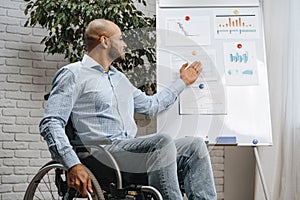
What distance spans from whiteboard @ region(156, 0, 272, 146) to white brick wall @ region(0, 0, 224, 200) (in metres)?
1.06

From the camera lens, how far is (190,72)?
3.00 metres

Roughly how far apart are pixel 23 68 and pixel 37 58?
0.12 meters

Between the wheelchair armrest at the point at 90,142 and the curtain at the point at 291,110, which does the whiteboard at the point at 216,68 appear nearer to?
the curtain at the point at 291,110

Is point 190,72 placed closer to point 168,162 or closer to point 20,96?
point 168,162

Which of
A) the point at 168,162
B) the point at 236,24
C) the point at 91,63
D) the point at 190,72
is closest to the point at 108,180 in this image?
the point at 168,162

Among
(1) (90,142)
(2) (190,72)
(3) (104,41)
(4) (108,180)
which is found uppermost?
(3) (104,41)

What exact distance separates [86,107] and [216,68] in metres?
0.98

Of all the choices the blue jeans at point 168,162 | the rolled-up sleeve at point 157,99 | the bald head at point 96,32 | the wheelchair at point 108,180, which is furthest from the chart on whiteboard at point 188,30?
the wheelchair at point 108,180

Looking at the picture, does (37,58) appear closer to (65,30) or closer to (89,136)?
(65,30)

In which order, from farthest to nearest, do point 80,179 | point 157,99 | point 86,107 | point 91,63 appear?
point 157,99
point 91,63
point 86,107
point 80,179

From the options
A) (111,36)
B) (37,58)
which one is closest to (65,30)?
(37,58)

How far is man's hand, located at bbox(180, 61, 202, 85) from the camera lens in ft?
9.75

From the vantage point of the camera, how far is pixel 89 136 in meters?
2.33

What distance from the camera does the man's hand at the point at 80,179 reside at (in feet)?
6.70
